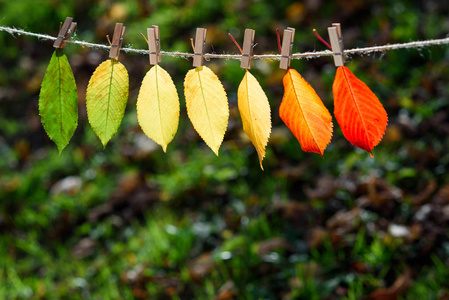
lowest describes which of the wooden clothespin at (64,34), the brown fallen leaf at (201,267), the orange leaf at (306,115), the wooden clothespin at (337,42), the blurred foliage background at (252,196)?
the brown fallen leaf at (201,267)

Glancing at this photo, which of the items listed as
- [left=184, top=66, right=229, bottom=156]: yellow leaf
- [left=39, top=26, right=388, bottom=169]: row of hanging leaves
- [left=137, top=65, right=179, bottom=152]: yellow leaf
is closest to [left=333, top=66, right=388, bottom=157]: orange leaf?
[left=39, top=26, right=388, bottom=169]: row of hanging leaves

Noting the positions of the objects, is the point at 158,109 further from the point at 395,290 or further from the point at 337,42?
the point at 395,290

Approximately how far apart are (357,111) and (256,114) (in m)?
0.19

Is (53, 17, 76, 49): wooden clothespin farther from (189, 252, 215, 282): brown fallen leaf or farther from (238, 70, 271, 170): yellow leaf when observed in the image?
(189, 252, 215, 282): brown fallen leaf

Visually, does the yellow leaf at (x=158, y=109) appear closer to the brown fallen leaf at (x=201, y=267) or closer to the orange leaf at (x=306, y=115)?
the orange leaf at (x=306, y=115)

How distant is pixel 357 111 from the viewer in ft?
2.71

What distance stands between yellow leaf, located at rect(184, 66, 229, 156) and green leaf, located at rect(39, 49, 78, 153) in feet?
0.85

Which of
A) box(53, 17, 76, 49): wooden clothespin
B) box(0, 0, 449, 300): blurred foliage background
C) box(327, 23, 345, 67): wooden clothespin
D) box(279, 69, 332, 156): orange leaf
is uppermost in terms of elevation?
box(53, 17, 76, 49): wooden clothespin

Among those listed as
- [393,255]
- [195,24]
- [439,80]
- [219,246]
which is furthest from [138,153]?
[439,80]

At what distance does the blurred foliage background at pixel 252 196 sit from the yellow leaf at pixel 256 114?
1.11 m

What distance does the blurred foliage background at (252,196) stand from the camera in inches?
78.4

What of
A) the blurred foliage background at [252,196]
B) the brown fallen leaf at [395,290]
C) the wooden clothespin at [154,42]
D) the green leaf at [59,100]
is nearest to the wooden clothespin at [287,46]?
the wooden clothespin at [154,42]

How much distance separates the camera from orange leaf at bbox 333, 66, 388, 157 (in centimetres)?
82

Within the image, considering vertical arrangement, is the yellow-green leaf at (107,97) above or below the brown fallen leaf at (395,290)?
above
